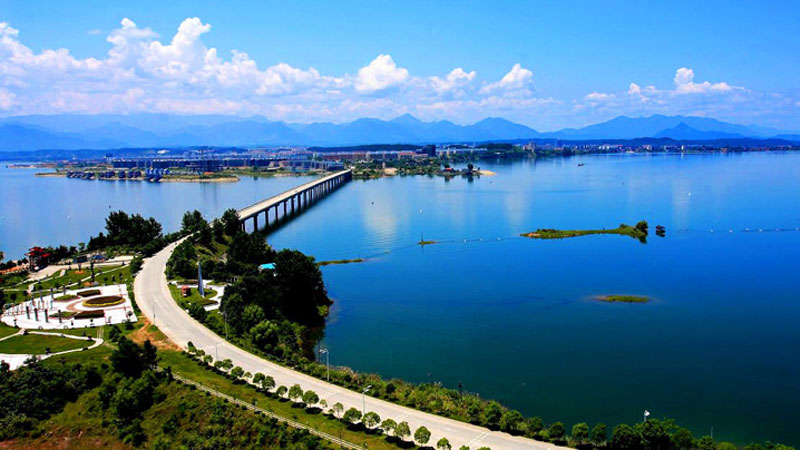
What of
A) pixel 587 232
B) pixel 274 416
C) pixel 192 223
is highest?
pixel 192 223

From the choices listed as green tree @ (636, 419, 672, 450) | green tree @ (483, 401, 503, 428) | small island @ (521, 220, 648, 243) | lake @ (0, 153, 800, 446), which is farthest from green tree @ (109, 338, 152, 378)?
small island @ (521, 220, 648, 243)

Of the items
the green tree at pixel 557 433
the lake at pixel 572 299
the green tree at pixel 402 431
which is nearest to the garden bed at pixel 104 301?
the lake at pixel 572 299

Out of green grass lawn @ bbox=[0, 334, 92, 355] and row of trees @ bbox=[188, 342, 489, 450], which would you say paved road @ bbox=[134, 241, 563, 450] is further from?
green grass lawn @ bbox=[0, 334, 92, 355]

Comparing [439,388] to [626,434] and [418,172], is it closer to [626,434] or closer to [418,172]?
[626,434]

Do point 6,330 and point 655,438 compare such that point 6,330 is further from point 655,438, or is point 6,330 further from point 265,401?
point 655,438

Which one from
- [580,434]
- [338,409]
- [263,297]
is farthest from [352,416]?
[263,297]

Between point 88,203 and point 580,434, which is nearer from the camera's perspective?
point 580,434

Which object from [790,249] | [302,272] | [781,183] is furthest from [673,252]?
[781,183]
